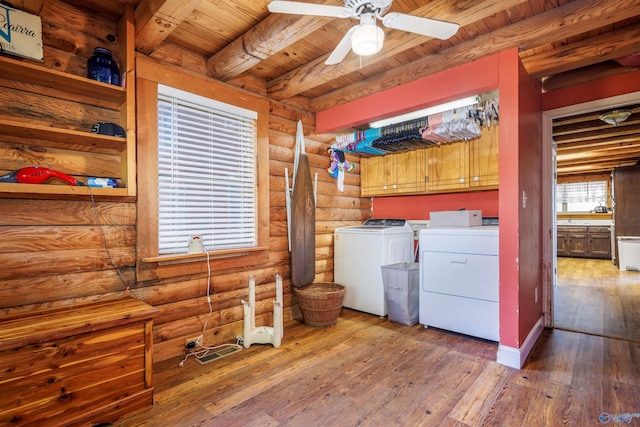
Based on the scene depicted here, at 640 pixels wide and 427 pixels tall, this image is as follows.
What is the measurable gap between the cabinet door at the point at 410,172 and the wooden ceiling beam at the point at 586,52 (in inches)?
50.9

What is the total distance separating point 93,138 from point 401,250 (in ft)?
9.44

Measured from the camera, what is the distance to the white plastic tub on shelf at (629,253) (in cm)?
568

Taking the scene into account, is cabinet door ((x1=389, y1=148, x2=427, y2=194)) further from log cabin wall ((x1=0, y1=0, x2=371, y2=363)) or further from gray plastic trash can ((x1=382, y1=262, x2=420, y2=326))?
log cabin wall ((x1=0, y1=0, x2=371, y2=363))

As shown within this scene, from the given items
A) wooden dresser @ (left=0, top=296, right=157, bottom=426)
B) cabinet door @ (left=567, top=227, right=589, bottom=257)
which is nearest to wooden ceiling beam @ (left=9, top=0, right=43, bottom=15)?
wooden dresser @ (left=0, top=296, right=157, bottom=426)

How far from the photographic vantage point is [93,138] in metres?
1.84

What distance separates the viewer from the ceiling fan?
143 centimetres

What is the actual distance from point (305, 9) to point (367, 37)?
12.2 inches

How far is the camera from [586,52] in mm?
2221

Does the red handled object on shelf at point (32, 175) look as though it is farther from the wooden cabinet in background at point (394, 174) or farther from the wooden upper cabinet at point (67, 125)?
the wooden cabinet in background at point (394, 174)

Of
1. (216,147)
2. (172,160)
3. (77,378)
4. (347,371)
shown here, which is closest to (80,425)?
(77,378)

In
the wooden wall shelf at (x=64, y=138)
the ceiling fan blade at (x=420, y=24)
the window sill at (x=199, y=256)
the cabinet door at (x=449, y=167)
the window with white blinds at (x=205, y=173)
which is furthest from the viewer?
the cabinet door at (x=449, y=167)

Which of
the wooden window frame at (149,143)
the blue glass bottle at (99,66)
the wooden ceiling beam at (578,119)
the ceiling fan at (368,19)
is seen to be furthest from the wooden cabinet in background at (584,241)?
the blue glass bottle at (99,66)

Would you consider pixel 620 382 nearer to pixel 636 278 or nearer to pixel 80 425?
→ pixel 80 425

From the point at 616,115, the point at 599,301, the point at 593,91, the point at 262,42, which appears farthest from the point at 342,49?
the point at 599,301
